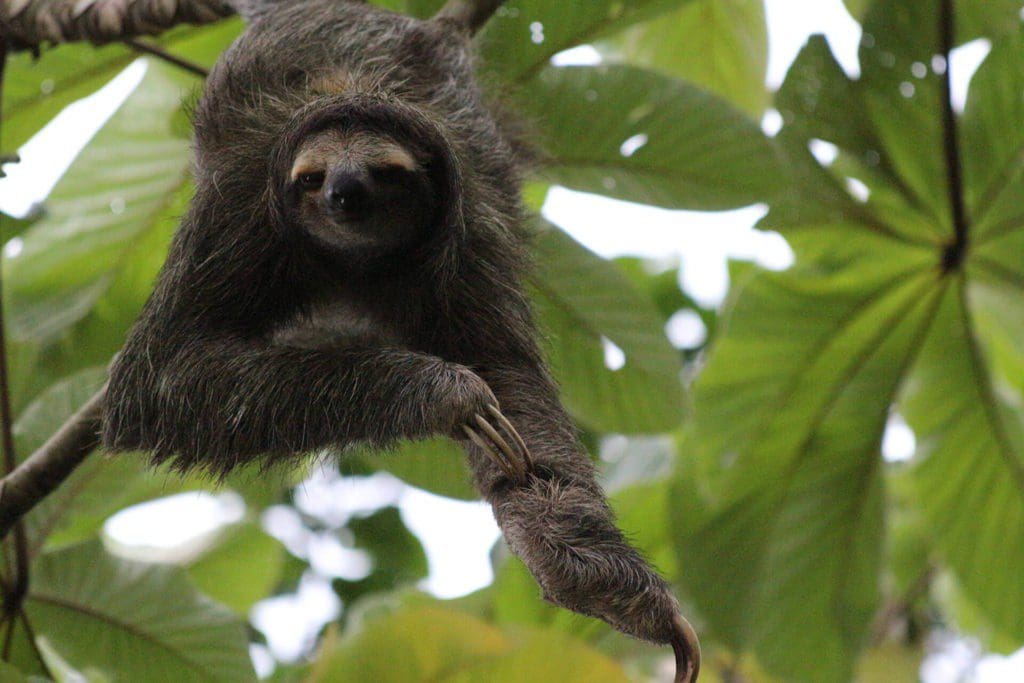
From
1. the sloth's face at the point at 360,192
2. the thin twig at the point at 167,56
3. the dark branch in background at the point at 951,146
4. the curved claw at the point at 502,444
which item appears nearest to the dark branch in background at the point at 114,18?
the thin twig at the point at 167,56

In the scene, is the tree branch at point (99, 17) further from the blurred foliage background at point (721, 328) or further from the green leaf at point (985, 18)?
the green leaf at point (985, 18)

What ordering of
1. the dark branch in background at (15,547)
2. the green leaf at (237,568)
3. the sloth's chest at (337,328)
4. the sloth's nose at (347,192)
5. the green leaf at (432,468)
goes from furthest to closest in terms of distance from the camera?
1. the green leaf at (237,568)
2. the green leaf at (432,468)
3. the dark branch in background at (15,547)
4. the sloth's chest at (337,328)
5. the sloth's nose at (347,192)

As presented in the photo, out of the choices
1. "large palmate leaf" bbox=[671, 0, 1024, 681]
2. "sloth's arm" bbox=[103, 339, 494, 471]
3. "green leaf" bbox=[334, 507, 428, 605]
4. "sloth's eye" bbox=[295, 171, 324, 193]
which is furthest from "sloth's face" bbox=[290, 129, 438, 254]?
"green leaf" bbox=[334, 507, 428, 605]

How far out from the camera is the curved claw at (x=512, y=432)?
88.0 inches

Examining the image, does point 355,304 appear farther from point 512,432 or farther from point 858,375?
point 858,375

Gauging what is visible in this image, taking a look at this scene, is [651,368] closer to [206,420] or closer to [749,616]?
[749,616]

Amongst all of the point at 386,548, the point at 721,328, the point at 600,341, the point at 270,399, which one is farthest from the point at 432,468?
the point at 386,548

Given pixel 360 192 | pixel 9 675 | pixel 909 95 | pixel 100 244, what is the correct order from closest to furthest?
pixel 9 675, pixel 360 192, pixel 909 95, pixel 100 244

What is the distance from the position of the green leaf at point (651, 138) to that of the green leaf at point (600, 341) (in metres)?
0.26

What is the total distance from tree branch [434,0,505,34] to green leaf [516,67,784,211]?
0.26 m

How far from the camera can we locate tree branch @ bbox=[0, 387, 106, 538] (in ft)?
8.73

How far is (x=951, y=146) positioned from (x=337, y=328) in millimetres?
2000

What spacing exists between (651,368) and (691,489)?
0.64m

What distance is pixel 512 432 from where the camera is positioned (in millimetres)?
2252
